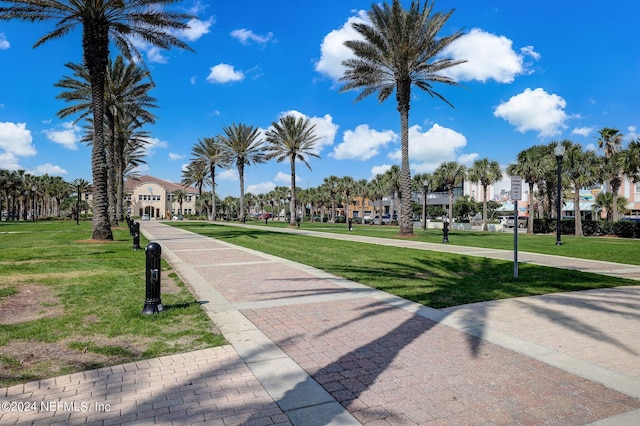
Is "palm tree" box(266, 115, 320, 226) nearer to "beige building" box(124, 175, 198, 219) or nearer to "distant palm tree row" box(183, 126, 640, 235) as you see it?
"distant palm tree row" box(183, 126, 640, 235)

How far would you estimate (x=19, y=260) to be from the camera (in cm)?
1226

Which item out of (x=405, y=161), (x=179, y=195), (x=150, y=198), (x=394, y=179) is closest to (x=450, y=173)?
(x=394, y=179)

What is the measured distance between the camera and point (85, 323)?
5.77m

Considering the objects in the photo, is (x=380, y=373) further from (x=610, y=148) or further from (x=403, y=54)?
(x=610, y=148)

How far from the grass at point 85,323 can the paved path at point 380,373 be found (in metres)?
0.34

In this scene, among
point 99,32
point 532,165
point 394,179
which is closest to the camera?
point 99,32

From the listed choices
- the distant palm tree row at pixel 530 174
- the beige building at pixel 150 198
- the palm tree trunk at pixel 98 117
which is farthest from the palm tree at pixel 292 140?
the beige building at pixel 150 198

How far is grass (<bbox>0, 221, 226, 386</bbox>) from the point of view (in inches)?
175

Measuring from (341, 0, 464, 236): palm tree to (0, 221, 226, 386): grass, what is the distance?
19050 millimetres

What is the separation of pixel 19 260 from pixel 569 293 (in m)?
14.2

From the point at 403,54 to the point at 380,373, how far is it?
74.1 feet

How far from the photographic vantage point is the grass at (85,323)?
4.45m

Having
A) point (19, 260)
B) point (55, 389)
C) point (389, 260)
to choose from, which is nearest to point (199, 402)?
point (55, 389)

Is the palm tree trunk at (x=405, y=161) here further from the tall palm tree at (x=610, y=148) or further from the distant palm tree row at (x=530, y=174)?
the tall palm tree at (x=610, y=148)
